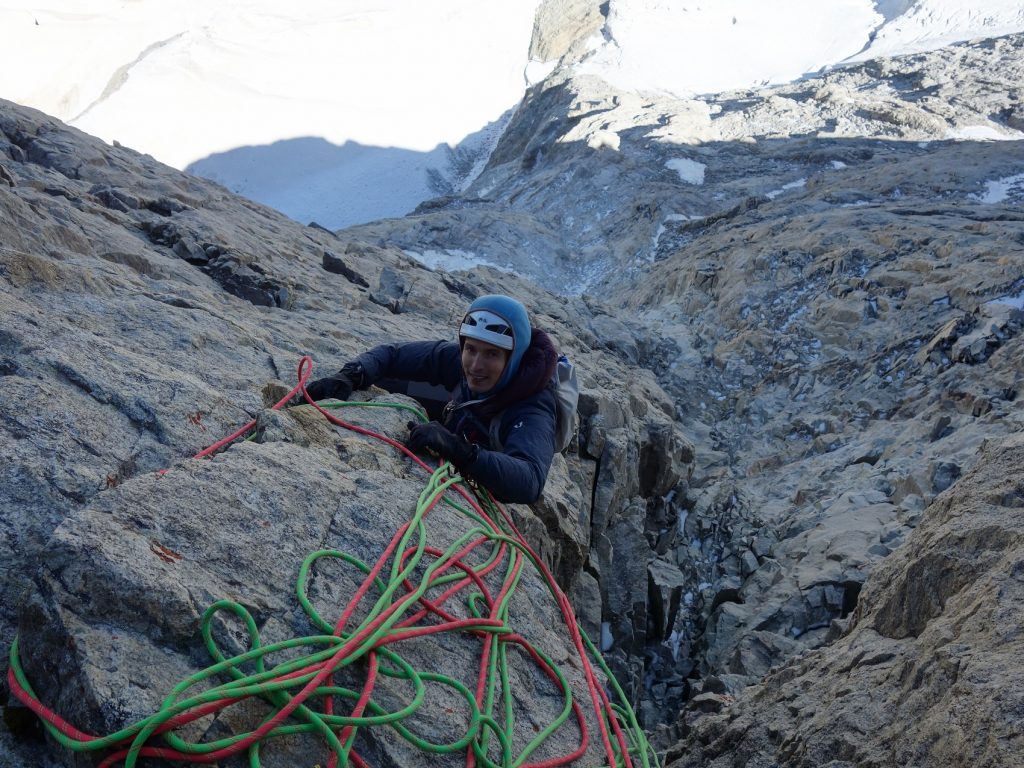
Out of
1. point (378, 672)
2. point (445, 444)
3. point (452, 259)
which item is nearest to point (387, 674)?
point (378, 672)

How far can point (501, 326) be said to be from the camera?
134 inches

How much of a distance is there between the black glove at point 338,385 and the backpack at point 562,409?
791 mm

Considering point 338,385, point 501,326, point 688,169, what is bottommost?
point 338,385

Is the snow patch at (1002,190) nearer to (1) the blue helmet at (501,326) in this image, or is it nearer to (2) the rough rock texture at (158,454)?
(2) the rough rock texture at (158,454)

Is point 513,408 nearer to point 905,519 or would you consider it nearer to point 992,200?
point 905,519

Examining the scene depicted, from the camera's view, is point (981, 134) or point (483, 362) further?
point (981, 134)

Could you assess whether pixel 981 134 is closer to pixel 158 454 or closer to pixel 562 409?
pixel 562 409

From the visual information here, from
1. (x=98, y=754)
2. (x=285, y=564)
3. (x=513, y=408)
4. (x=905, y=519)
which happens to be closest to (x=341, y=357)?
(x=513, y=408)

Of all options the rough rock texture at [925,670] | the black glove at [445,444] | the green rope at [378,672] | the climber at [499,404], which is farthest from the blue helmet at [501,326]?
the rough rock texture at [925,670]

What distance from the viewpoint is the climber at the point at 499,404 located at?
312 cm

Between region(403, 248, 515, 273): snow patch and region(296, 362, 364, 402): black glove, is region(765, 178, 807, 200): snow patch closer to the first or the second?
region(403, 248, 515, 273): snow patch

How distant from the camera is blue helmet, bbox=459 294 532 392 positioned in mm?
3377

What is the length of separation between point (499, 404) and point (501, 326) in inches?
15.2

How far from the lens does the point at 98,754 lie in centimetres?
157
